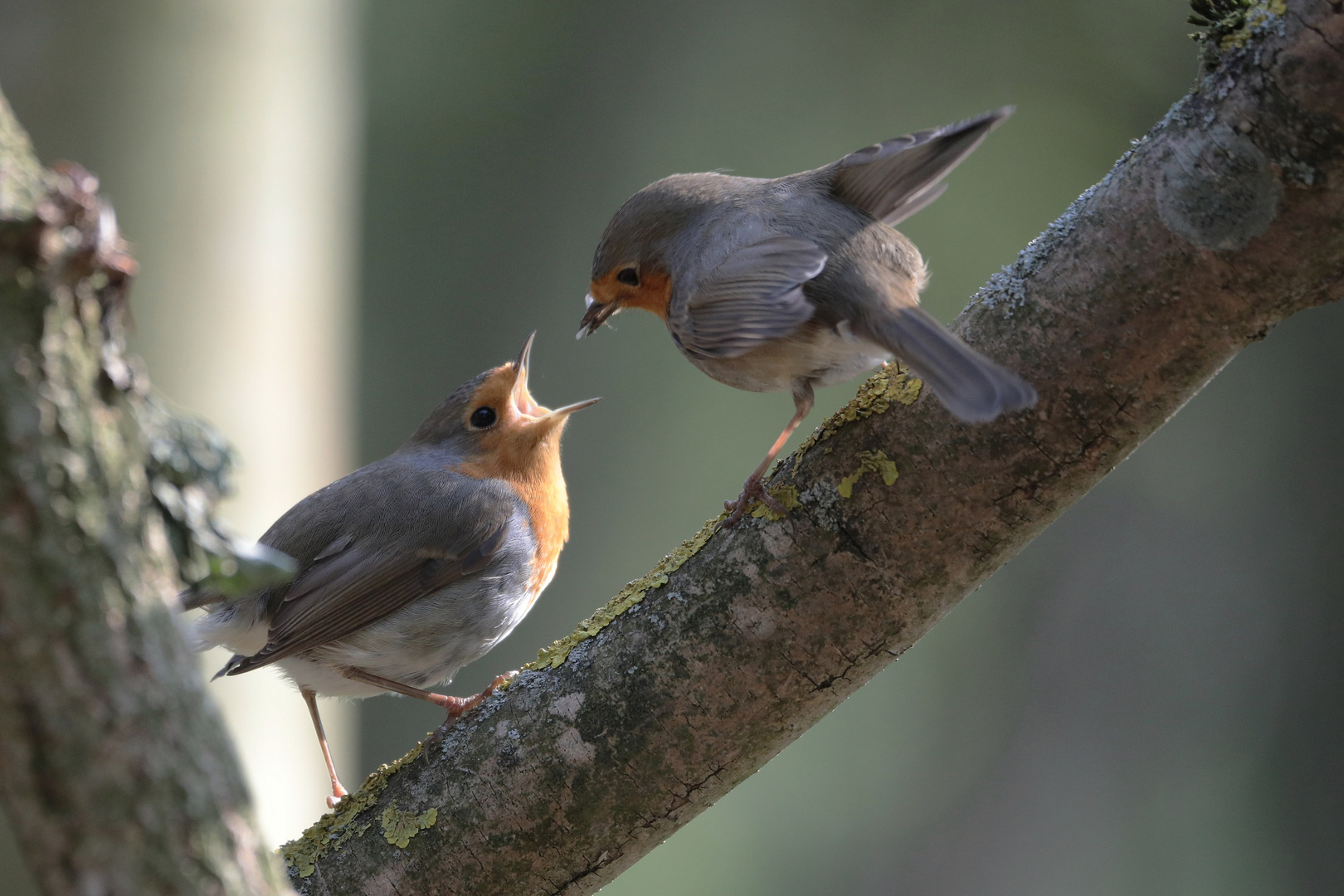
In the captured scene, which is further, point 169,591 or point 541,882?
point 541,882

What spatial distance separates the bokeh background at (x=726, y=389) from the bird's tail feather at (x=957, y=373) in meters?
2.92

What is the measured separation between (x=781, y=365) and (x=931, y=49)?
767 cm

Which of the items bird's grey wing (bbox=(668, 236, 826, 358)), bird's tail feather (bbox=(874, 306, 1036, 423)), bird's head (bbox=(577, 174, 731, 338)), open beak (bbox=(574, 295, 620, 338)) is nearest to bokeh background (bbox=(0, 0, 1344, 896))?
open beak (bbox=(574, 295, 620, 338))

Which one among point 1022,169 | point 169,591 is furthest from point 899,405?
point 1022,169

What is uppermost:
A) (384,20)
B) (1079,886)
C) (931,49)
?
(384,20)

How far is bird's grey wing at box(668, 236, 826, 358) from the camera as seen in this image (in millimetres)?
2066

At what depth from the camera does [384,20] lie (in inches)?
396

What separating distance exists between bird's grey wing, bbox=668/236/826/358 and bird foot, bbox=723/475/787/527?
11.1 inches

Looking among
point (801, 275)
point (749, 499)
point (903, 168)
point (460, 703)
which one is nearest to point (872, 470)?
point (749, 499)

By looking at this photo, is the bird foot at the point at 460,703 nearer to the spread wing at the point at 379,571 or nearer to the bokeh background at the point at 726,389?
the spread wing at the point at 379,571

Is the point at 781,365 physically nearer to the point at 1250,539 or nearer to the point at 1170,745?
the point at 1250,539

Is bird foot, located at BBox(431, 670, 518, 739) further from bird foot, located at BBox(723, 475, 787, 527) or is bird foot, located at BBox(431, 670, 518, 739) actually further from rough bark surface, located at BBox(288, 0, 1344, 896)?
bird foot, located at BBox(723, 475, 787, 527)

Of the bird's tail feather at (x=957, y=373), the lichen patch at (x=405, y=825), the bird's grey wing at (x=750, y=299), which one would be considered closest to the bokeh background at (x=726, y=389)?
the lichen patch at (x=405, y=825)

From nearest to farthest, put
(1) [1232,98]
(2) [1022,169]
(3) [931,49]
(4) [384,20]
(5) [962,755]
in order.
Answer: (1) [1232,98] → (5) [962,755] → (2) [1022,169] → (3) [931,49] → (4) [384,20]
